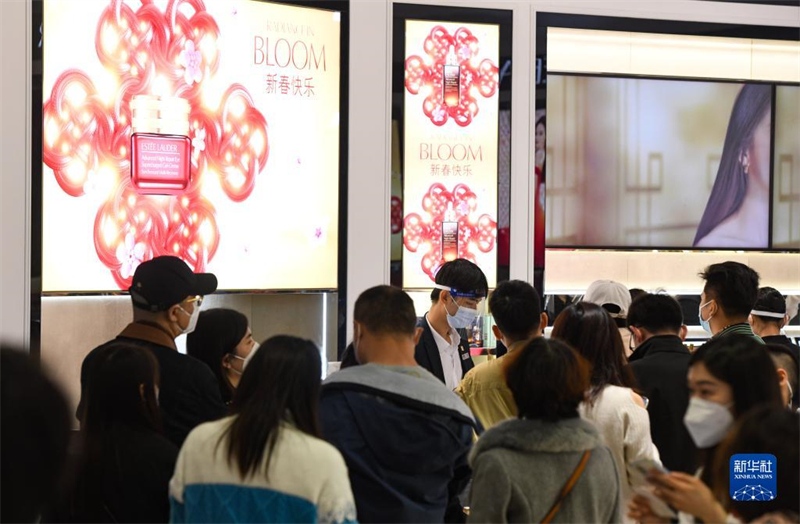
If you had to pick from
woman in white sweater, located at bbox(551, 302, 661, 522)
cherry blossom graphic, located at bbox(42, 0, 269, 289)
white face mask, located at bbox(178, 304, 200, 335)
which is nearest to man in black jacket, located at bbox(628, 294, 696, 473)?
woman in white sweater, located at bbox(551, 302, 661, 522)

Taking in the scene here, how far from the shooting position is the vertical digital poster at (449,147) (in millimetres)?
5238

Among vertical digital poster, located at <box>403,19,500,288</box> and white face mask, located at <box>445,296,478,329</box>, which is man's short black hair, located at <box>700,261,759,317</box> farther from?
vertical digital poster, located at <box>403,19,500,288</box>

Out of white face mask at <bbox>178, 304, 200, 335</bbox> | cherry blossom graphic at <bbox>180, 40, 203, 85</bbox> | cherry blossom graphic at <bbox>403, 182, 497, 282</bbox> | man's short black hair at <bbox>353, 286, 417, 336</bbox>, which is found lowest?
white face mask at <bbox>178, 304, 200, 335</bbox>

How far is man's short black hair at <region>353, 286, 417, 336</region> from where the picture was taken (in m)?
2.40

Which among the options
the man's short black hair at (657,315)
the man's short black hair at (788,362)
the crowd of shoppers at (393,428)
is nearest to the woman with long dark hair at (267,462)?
the crowd of shoppers at (393,428)

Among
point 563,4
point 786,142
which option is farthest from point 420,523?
point 786,142

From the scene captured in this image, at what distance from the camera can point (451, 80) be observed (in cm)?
532

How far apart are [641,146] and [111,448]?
438 cm

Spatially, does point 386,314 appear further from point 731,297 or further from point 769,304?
point 769,304

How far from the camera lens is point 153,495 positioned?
6.87ft

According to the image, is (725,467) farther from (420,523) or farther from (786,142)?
(786,142)

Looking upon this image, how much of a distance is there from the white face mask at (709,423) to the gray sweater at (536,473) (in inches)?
14.5

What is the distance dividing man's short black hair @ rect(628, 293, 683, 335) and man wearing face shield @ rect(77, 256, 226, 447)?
1340 mm

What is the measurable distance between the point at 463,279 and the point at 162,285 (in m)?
1.38
